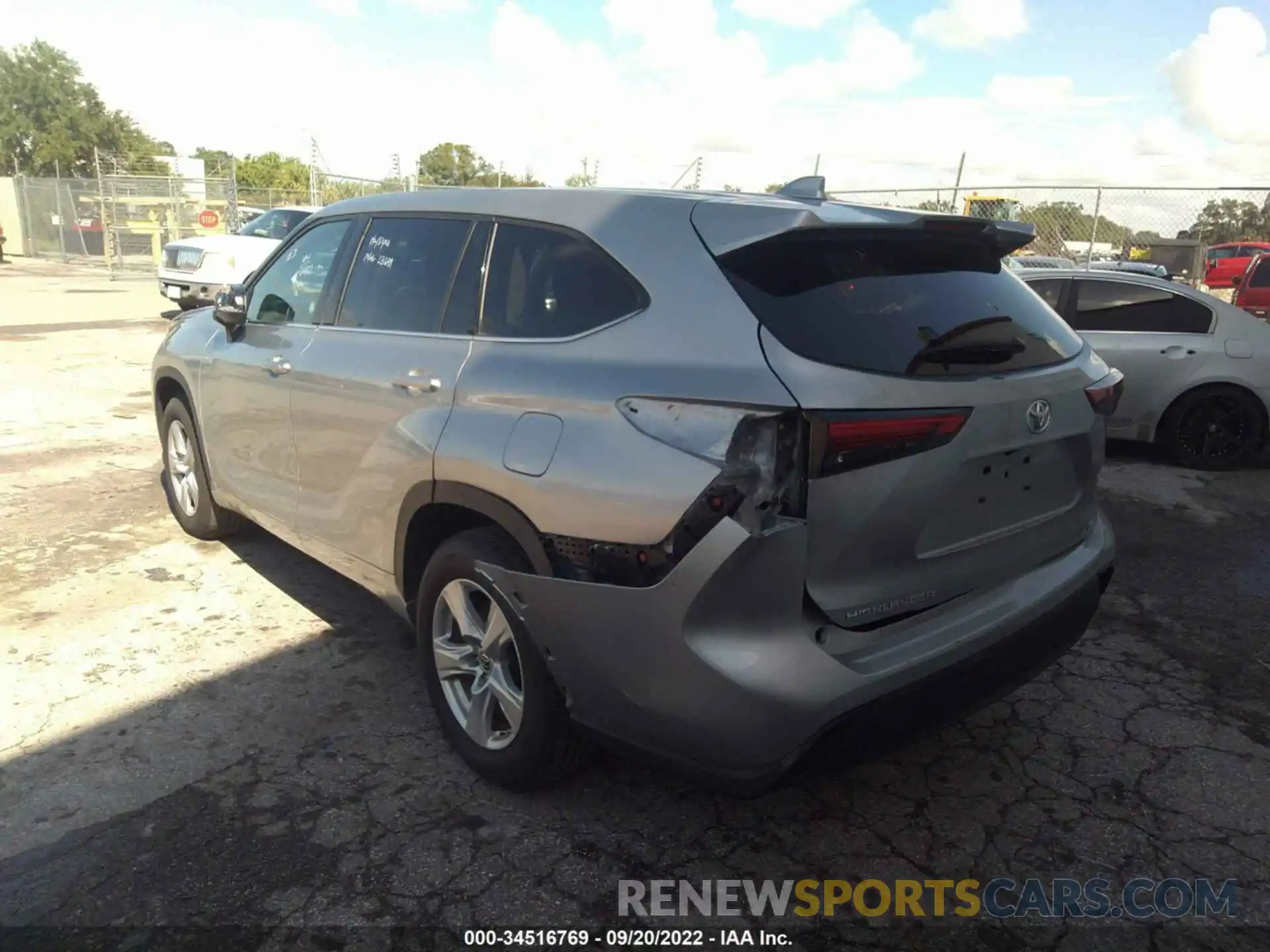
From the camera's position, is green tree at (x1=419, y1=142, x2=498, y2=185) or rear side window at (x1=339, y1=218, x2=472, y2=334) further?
green tree at (x1=419, y1=142, x2=498, y2=185)

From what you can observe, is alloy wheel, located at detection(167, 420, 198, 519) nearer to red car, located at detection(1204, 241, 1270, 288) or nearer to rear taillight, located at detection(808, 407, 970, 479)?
rear taillight, located at detection(808, 407, 970, 479)

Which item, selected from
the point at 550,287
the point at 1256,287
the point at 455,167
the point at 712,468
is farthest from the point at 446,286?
the point at 455,167

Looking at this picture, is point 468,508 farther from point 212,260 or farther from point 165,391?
point 212,260

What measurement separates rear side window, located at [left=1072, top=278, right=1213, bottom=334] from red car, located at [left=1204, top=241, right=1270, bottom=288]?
54.7ft

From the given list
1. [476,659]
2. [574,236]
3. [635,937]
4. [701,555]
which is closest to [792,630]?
[701,555]

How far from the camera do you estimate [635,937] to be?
7.85 feet

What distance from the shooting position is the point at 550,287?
2.86 m

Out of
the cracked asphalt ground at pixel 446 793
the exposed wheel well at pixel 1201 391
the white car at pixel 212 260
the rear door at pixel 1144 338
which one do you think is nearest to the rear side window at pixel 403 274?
the cracked asphalt ground at pixel 446 793

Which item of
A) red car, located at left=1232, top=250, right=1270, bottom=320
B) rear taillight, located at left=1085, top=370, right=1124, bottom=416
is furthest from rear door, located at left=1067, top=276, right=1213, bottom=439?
red car, located at left=1232, top=250, right=1270, bottom=320

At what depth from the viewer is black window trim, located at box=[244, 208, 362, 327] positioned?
3838 millimetres

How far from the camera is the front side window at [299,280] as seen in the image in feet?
12.9

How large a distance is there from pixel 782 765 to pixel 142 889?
5.71ft

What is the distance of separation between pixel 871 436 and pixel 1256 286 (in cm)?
1590

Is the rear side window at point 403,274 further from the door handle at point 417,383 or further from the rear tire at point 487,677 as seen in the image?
the rear tire at point 487,677
